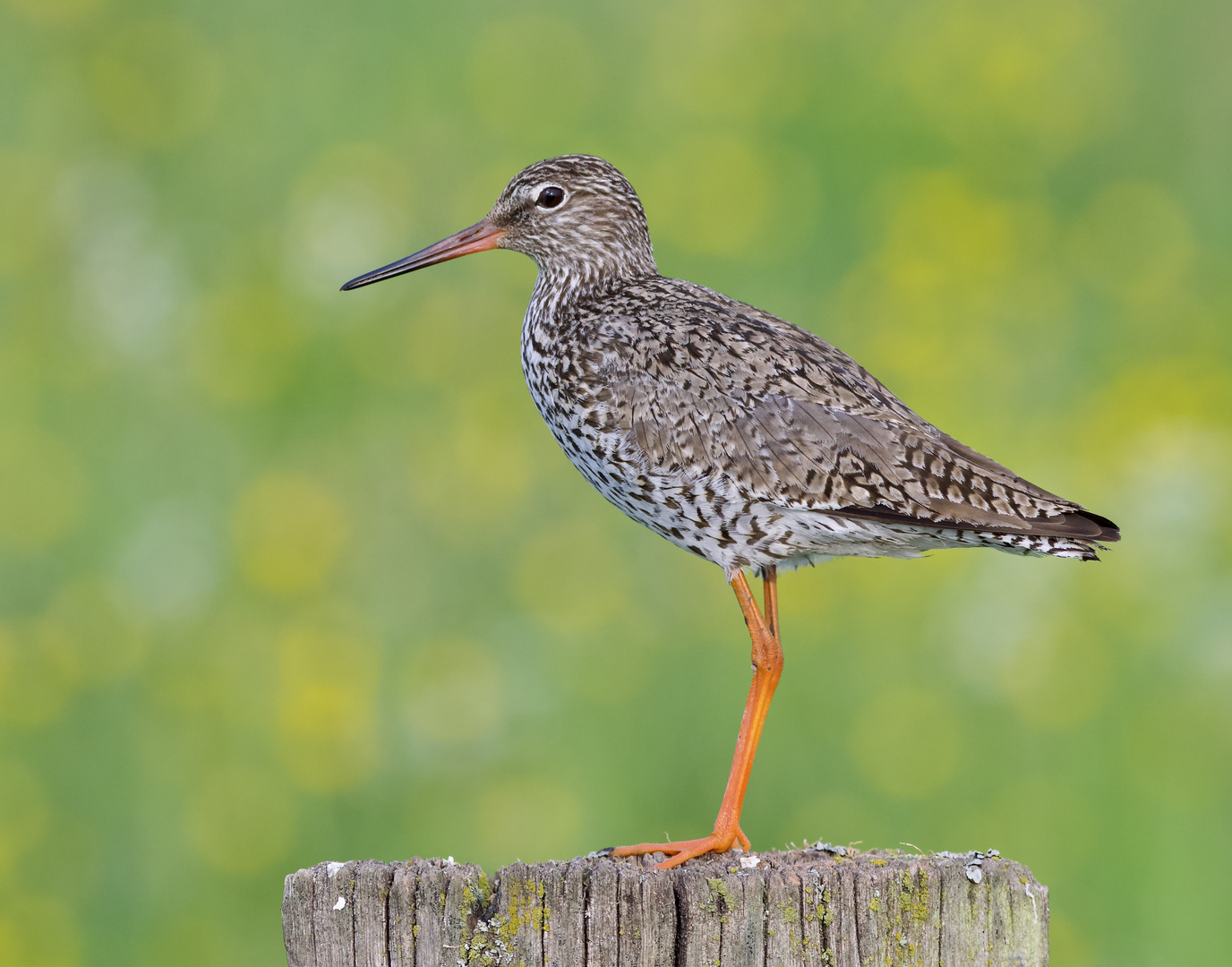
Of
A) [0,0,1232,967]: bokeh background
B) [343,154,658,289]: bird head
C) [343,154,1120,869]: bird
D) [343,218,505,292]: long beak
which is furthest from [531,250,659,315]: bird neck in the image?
[0,0,1232,967]: bokeh background

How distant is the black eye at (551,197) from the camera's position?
6.52 meters

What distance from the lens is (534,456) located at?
344 inches

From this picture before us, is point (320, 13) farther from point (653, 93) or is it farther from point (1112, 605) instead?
point (1112, 605)

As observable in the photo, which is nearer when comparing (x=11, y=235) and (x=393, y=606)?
(x=393, y=606)

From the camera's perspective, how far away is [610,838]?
7.24 meters

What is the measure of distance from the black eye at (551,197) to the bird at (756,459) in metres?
0.83

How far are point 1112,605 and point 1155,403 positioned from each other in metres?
1.64

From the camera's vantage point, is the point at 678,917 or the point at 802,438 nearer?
the point at 678,917

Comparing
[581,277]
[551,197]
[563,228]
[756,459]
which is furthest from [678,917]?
[551,197]

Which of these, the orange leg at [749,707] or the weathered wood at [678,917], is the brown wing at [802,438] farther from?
the weathered wood at [678,917]

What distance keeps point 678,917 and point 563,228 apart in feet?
11.2

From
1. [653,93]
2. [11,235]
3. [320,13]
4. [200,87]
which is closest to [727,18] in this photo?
[653,93]

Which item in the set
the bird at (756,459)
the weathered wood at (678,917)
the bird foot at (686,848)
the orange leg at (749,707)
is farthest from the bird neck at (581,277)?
the weathered wood at (678,917)

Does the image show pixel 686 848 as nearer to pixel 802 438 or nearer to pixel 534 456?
pixel 802 438
